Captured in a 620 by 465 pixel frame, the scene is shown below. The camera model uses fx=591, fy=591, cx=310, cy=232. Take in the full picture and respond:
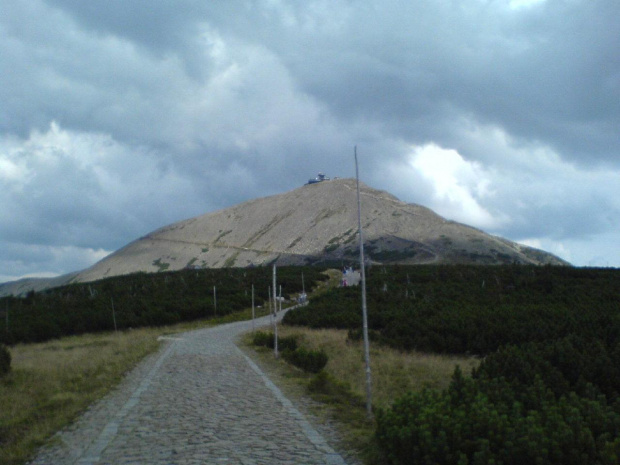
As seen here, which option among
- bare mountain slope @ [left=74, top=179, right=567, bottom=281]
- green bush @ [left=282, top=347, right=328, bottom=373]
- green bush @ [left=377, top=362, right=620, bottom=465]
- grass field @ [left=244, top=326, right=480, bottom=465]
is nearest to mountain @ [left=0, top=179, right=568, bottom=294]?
bare mountain slope @ [left=74, top=179, right=567, bottom=281]

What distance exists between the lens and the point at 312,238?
12394 centimetres

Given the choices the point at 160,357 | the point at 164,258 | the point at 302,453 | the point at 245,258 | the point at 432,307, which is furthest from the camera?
the point at 164,258

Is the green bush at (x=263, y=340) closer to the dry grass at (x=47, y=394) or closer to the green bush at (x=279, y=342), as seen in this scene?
the green bush at (x=279, y=342)

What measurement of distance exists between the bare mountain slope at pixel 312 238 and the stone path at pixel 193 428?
273 ft

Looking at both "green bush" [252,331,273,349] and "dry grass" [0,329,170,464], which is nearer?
"dry grass" [0,329,170,464]

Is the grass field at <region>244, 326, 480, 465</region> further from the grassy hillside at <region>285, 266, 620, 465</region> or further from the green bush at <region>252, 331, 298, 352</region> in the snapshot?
the grassy hillside at <region>285, 266, 620, 465</region>

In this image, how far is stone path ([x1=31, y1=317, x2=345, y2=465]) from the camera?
6.86m

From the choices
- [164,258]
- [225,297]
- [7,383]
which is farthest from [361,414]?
[164,258]

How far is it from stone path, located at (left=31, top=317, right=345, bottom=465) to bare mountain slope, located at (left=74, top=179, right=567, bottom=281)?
83.3 metres

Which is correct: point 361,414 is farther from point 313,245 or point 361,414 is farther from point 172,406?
point 313,245

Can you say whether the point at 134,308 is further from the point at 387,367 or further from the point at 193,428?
the point at 193,428

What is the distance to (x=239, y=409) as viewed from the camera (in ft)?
32.9

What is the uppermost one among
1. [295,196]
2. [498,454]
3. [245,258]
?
[295,196]

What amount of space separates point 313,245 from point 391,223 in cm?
1819
